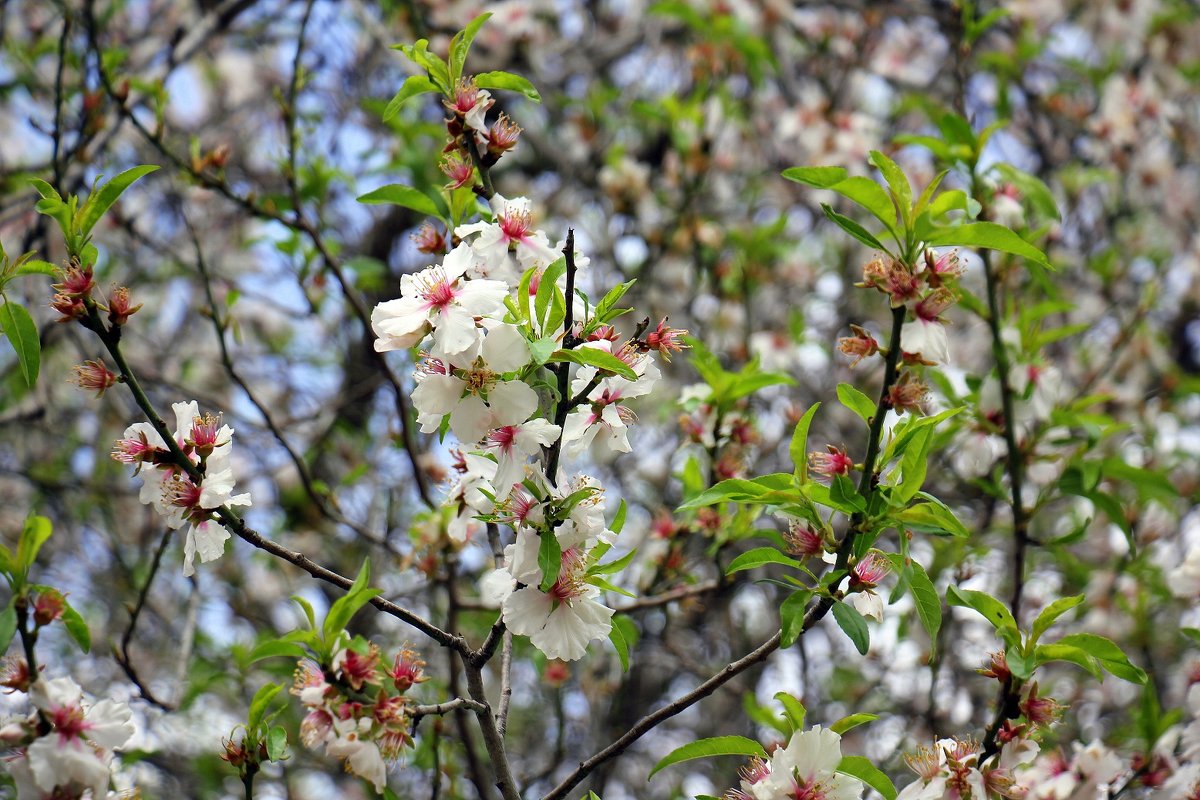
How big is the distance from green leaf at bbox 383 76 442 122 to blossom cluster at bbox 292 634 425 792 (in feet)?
2.96

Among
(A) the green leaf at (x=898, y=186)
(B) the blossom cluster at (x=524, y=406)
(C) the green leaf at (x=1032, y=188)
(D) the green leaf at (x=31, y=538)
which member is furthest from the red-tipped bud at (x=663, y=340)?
(C) the green leaf at (x=1032, y=188)

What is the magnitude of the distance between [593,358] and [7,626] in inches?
35.9

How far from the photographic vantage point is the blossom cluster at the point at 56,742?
158 cm

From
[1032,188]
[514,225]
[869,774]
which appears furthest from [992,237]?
[1032,188]

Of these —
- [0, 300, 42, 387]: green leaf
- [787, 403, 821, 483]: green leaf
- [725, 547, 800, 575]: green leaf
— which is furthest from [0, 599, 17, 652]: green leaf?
[787, 403, 821, 483]: green leaf

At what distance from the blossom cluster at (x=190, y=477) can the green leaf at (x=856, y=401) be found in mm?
974

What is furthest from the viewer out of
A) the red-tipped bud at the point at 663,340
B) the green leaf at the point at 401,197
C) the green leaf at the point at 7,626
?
the green leaf at the point at 401,197

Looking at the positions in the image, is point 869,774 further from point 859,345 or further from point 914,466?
point 859,345

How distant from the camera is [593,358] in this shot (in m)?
1.50

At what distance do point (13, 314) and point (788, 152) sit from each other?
164 inches

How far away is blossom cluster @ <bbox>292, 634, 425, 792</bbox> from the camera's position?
5.24ft

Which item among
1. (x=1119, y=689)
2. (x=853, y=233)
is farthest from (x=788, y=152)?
(x=853, y=233)

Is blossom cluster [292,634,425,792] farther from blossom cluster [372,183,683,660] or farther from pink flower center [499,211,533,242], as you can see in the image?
pink flower center [499,211,533,242]

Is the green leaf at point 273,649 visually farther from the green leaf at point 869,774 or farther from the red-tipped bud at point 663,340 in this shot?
the green leaf at point 869,774
